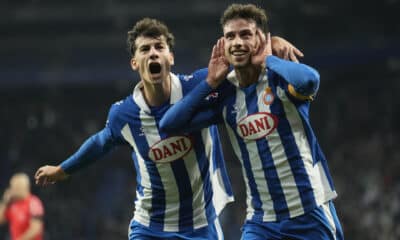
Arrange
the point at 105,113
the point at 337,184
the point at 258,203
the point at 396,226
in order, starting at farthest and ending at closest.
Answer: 1. the point at 105,113
2. the point at 337,184
3. the point at 396,226
4. the point at 258,203

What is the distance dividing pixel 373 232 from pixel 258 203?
7497 mm

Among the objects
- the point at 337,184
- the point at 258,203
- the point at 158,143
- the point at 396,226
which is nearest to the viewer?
the point at 258,203

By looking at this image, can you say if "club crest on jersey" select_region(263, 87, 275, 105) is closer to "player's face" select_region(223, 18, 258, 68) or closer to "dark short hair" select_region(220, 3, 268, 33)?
"player's face" select_region(223, 18, 258, 68)

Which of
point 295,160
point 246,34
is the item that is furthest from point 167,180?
point 246,34

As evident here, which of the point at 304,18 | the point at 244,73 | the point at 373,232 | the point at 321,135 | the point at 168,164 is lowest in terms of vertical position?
the point at 373,232

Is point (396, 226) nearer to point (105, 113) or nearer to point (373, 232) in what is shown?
point (373, 232)

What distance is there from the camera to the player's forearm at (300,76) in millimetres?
3217

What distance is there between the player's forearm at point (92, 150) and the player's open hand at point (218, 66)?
3.05 feet

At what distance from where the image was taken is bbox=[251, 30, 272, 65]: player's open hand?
3.44m

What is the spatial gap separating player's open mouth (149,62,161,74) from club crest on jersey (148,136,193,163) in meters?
0.39

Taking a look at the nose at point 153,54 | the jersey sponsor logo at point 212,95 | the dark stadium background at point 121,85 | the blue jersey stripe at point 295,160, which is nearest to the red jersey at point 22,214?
the dark stadium background at point 121,85

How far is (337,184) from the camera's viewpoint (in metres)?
11.7

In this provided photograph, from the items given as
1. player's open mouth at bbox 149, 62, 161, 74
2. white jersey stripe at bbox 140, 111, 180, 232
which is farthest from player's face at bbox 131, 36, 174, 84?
white jersey stripe at bbox 140, 111, 180, 232

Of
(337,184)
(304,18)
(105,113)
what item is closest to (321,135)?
(337,184)
